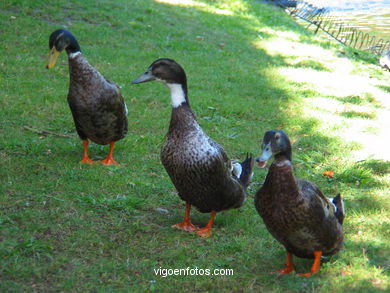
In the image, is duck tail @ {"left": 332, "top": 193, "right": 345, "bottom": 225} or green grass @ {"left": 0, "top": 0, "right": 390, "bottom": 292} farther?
duck tail @ {"left": 332, "top": 193, "right": 345, "bottom": 225}

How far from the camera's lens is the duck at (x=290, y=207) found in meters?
3.84

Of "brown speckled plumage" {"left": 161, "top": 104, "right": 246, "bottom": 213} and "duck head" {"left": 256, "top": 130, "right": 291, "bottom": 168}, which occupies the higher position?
"duck head" {"left": 256, "top": 130, "right": 291, "bottom": 168}

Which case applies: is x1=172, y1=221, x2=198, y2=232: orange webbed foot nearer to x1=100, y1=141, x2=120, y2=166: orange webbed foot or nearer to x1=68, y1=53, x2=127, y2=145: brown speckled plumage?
x1=100, y1=141, x2=120, y2=166: orange webbed foot

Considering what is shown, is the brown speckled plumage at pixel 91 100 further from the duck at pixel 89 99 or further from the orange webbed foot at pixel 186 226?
the orange webbed foot at pixel 186 226

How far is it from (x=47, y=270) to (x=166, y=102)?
4591mm

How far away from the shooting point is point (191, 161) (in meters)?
4.56

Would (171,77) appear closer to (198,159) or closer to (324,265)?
(198,159)

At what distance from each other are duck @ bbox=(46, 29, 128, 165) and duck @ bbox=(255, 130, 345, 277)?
253 centimetres

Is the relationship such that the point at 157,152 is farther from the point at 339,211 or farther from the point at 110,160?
the point at 339,211

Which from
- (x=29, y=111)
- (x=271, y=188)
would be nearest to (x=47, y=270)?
(x=271, y=188)

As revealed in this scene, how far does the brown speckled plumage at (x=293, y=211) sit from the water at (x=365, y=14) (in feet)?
41.2

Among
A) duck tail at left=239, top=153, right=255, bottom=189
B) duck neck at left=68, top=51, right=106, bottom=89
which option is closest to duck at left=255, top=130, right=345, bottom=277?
duck tail at left=239, top=153, right=255, bottom=189

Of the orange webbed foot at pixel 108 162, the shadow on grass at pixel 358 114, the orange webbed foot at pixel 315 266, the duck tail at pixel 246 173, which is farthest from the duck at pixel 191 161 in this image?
the shadow on grass at pixel 358 114

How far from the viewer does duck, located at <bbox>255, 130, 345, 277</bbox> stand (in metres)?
3.84
